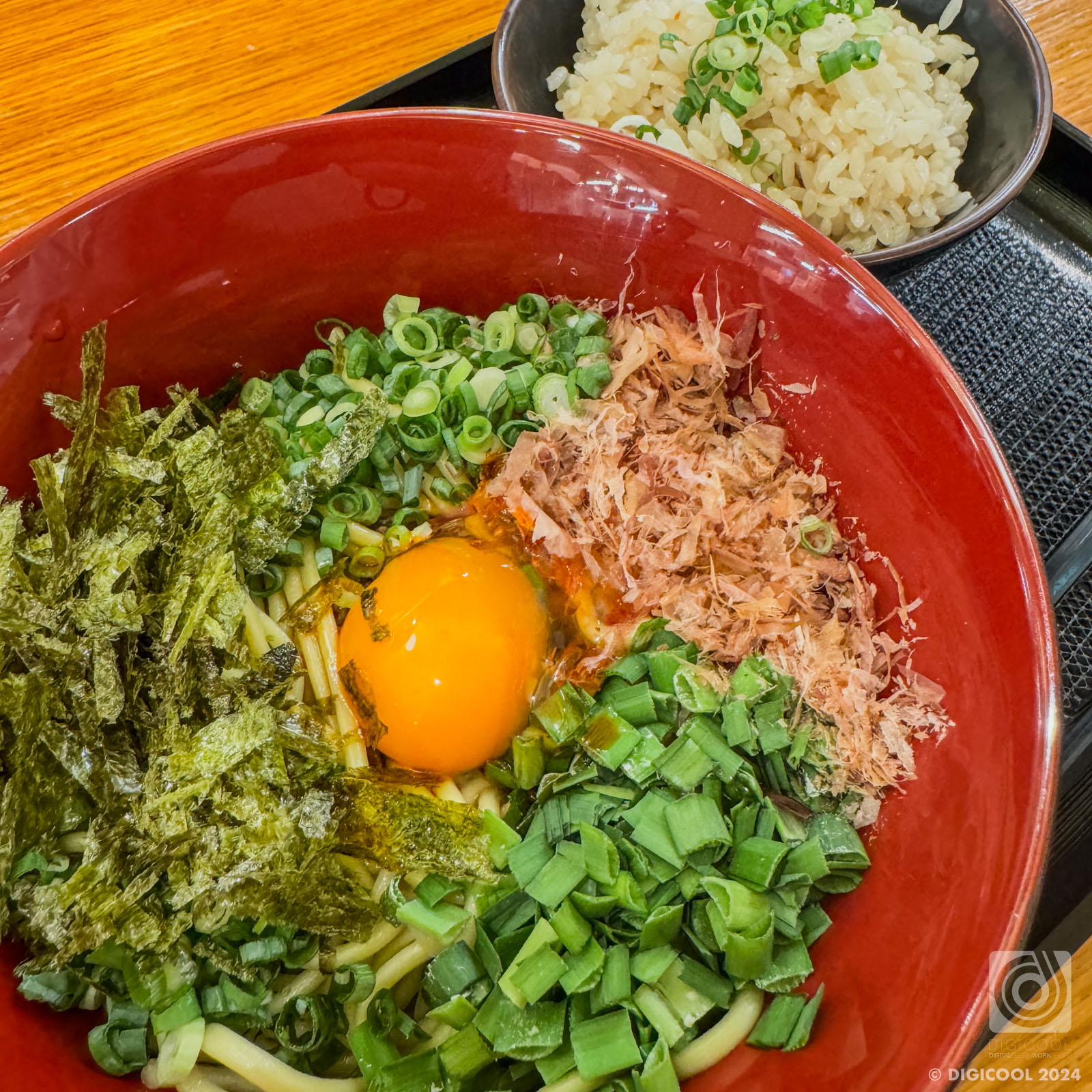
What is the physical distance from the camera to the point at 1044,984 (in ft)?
4.23

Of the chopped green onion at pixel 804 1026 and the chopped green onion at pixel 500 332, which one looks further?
the chopped green onion at pixel 500 332

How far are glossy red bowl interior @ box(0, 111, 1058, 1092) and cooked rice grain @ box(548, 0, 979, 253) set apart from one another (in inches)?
16.7

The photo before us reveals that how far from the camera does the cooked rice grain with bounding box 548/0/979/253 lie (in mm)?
1717

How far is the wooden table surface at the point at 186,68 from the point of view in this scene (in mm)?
1964

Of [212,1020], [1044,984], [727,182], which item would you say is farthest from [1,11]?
[1044,984]

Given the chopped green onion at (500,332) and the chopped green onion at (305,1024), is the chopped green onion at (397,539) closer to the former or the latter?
the chopped green onion at (500,332)

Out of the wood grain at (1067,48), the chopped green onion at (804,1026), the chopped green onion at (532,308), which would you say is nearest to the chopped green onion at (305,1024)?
the chopped green onion at (804,1026)

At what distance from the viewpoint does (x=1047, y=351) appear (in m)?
1.68

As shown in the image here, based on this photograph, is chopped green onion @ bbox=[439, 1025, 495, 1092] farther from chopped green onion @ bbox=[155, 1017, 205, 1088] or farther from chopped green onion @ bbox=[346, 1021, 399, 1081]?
chopped green onion @ bbox=[155, 1017, 205, 1088]

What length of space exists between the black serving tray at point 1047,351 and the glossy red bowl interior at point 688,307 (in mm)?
373

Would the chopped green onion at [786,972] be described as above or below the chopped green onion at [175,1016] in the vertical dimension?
above

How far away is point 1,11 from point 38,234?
4.54ft

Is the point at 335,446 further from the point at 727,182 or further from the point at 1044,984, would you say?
the point at 1044,984

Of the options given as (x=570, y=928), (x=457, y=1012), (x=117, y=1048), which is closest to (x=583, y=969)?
(x=570, y=928)
